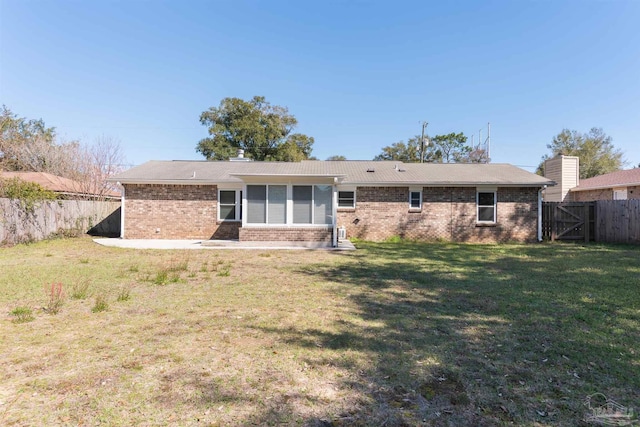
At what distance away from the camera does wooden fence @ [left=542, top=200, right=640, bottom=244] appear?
45.9ft

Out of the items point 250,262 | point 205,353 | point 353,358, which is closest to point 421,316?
point 353,358

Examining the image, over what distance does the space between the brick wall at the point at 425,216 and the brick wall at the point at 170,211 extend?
19.9 feet

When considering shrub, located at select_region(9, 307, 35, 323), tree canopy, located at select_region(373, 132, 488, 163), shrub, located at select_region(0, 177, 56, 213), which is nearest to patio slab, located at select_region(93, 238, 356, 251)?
shrub, located at select_region(0, 177, 56, 213)

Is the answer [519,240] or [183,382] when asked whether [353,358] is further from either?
[519,240]

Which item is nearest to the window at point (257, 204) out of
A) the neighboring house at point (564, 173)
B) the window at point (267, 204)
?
the window at point (267, 204)

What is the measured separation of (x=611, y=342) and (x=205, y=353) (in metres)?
4.57

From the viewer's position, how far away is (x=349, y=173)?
52.5 feet

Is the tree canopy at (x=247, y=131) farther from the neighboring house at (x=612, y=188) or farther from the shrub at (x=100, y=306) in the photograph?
the shrub at (x=100, y=306)

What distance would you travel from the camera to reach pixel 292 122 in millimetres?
32312

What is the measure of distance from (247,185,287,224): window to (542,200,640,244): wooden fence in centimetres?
1197

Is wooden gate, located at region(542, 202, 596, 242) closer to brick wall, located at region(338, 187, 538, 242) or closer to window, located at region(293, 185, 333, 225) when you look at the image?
brick wall, located at region(338, 187, 538, 242)

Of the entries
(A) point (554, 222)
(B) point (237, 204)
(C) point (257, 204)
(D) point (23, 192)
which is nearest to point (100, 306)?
(C) point (257, 204)

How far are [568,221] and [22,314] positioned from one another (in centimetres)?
1870

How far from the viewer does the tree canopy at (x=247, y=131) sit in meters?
29.6
